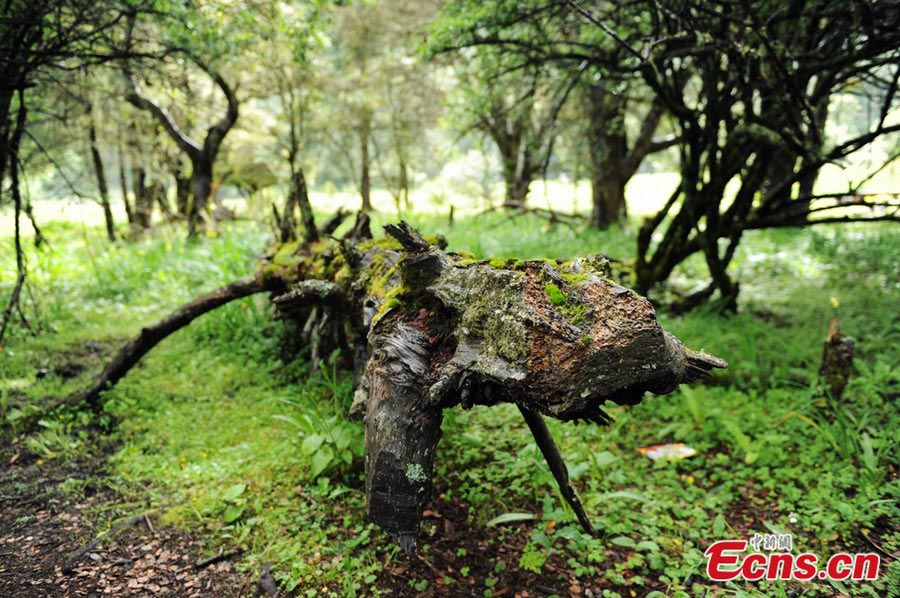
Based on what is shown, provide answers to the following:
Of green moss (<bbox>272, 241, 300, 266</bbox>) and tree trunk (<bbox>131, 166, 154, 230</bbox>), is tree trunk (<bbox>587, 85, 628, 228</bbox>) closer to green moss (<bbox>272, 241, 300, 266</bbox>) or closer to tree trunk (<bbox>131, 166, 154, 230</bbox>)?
green moss (<bbox>272, 241, 300, 266</bbox>)

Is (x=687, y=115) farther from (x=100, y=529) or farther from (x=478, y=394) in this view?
(x=100, y=529)

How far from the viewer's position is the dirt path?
258 centimetres

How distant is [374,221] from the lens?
13.9m

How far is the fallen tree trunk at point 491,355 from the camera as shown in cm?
186

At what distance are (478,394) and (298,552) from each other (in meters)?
1.56

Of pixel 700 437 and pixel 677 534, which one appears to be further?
pixel 700 437

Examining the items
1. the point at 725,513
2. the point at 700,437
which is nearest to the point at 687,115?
the point at 700,437

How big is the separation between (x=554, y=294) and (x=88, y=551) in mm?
2999

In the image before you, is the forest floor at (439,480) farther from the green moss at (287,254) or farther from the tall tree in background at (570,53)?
the tall tree in background at (570,53)

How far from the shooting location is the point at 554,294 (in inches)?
82.5

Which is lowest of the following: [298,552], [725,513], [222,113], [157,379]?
[725,513]

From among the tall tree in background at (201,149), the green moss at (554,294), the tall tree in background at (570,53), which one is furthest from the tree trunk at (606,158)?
the tall tree in background at (201,149)

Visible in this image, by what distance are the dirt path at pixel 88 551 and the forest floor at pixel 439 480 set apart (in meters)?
0.01

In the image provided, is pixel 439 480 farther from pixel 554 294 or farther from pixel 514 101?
pixel 514 101
